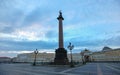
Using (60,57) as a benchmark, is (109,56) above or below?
above

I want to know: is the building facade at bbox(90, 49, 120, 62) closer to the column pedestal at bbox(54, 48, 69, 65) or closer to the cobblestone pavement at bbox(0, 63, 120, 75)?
the column pedestal at bbox(54, 48, 69, 65)

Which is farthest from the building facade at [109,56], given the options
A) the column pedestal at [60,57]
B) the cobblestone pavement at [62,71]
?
the cobblestone pavement at [62,71]

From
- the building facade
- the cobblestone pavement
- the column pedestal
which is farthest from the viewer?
the building facade

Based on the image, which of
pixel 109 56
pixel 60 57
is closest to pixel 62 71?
pixel 60 57

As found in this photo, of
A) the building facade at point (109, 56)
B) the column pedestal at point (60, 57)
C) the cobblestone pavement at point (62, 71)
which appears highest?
the building facade at point (109, 56)

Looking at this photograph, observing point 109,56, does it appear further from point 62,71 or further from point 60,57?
point 62,71

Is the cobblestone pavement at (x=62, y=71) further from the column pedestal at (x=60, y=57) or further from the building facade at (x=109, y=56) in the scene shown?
the building facade at (x=109, y=56)

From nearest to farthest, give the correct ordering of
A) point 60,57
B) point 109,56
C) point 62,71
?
1. point 62,71
2. point 60,57
3. point 109,56

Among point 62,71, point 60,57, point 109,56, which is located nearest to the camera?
point 62,71

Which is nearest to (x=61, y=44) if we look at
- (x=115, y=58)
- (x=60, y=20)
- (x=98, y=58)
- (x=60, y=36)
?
(x=60, y=36)

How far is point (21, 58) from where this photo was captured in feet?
521

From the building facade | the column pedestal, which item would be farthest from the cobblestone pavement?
the building facade

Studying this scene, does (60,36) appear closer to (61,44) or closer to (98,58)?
(61,44)

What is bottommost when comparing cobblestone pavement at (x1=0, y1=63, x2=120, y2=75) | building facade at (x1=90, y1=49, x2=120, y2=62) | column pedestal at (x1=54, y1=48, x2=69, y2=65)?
cobblestone pavement at (x1=0, y1=63, x2=120, y2=75)
